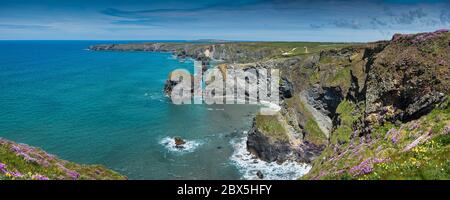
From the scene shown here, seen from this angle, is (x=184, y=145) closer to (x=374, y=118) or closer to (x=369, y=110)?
(x=369, y=110)

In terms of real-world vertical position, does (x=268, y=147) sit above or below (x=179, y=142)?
above

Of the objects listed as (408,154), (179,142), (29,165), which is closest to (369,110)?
(408,154)

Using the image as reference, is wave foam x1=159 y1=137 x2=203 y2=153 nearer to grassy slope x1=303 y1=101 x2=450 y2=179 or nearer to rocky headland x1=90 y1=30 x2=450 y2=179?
rocky headland x1=90 y1=30 x2=450 y2=179

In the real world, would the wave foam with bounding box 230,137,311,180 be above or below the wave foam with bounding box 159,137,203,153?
below

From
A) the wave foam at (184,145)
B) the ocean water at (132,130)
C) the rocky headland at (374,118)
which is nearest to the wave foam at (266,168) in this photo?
the ocean water at (132,130)

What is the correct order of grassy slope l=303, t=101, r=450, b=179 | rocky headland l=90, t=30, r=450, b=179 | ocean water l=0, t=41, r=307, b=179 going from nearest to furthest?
grassy slope l=303, t=101, r=450, b=179 < rocky headland l=90, t=30, r=450, b=179 < ocean water l=0, t=41, r=307, b=179

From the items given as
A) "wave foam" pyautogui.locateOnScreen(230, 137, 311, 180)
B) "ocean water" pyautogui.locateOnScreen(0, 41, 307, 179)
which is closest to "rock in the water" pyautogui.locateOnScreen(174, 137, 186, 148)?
"ocean water" pyautogui.locateOnScreen(0, 41, 307, 179)
